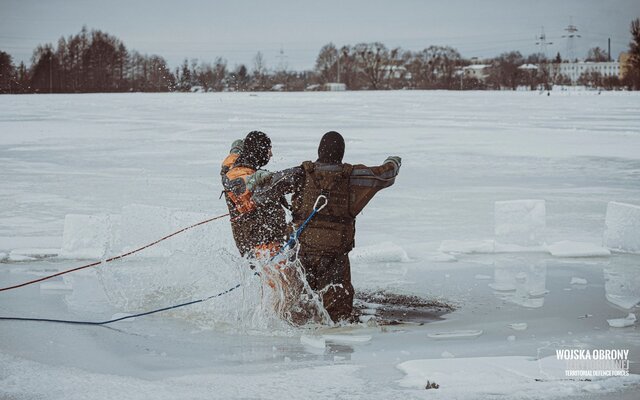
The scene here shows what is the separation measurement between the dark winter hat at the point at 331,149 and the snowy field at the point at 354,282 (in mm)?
1062

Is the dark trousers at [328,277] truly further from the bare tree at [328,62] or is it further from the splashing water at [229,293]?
the bare tree at [328,62]

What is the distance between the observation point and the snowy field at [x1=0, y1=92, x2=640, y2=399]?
465cm

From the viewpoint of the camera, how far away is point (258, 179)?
579 centimetres

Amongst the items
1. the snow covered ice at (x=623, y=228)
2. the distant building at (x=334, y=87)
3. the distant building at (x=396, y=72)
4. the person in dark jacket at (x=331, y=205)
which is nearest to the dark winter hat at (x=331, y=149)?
the person in dark jacket at (x=331, y=205)

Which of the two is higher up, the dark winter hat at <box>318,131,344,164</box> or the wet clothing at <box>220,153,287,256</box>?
the dark winter hat at <box>318,131,344,164</box>

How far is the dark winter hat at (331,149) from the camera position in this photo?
5.68 meters

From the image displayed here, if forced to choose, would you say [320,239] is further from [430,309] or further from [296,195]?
[430,309]

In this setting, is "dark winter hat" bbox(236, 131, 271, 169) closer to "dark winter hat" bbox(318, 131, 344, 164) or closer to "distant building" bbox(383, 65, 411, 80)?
"dark winter hat" bbox(318, 131, 344, 164)

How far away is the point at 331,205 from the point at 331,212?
1.9 inches

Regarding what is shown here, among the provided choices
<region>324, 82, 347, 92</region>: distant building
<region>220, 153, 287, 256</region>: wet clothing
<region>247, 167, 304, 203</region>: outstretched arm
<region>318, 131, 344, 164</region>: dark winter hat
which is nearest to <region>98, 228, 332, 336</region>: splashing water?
<region>220, 153, 287, 256</region>: wet clothing

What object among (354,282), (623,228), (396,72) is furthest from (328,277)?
(396,72)

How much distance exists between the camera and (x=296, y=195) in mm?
5863

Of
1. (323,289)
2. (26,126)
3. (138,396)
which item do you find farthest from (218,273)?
(26,126)

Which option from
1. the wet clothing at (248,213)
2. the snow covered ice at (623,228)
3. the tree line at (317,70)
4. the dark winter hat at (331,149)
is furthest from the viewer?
the tree line at (317,70)
